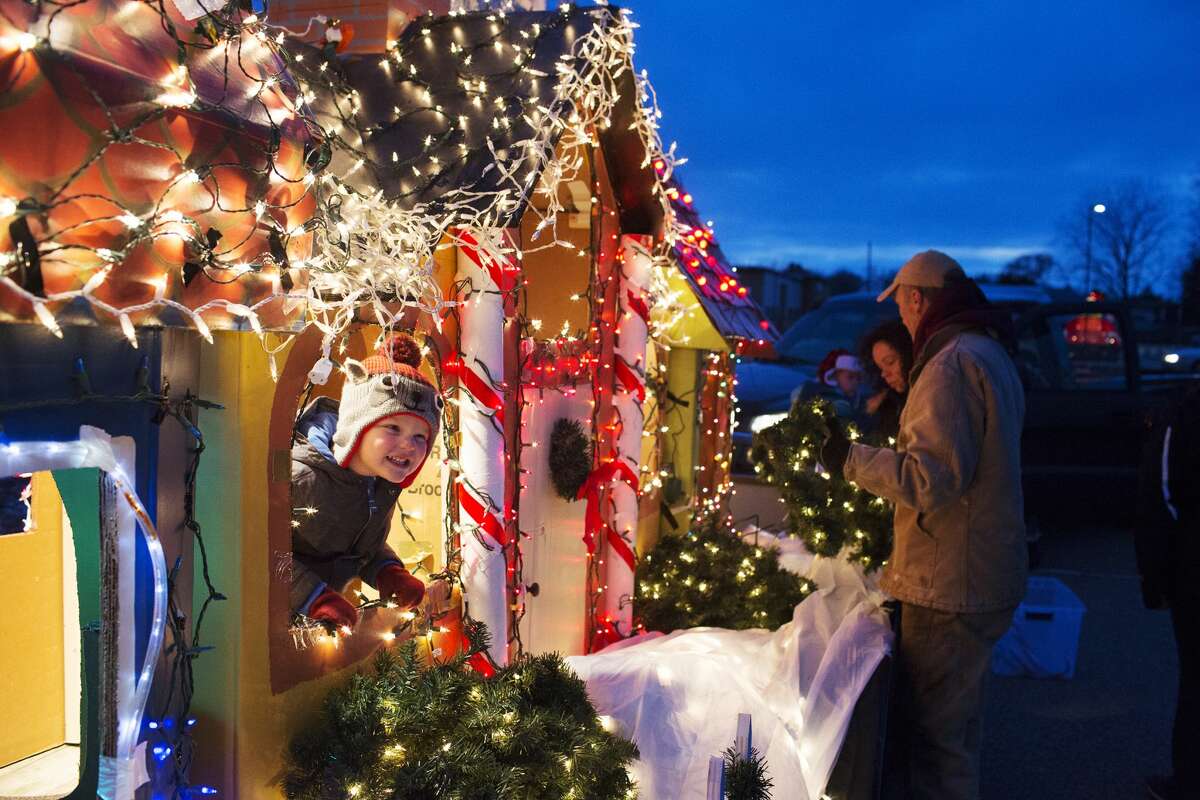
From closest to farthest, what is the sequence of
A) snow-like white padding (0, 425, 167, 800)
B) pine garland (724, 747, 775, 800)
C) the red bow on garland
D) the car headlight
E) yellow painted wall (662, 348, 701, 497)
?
snow-like white padding (0, 425, 167, 800), pine garland (724, 747, 775, 800), the red bow on garland, yellow painted wall (662, 348, 701, 497), the car headlight

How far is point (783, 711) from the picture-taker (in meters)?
4.45

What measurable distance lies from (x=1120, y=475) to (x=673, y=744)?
1043 cm

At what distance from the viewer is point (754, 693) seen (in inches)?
173

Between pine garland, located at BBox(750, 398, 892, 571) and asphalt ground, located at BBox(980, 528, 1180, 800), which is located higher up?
pine garland, located at BBox(750, 398, 892, 571)

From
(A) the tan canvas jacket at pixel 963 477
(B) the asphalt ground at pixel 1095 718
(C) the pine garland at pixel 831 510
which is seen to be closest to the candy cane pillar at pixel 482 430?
(A) the tan canvas jacket at pixel 963 477

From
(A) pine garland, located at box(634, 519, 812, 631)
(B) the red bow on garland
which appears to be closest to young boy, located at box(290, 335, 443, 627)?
(B) the red bow on garland

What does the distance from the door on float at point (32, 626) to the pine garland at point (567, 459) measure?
2.25 metres

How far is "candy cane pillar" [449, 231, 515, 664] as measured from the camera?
398cm

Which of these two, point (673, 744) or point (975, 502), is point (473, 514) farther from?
point (975, 502)

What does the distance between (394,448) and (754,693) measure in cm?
204

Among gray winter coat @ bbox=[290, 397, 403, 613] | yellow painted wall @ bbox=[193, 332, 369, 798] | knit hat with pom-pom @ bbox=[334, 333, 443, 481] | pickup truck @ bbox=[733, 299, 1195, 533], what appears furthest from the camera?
pickup truck @ bbox=[733, 299, 1195, 533]

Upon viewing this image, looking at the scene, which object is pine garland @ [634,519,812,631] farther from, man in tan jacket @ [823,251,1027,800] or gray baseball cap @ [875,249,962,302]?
gray baseball cap @ [875,249,962,302]

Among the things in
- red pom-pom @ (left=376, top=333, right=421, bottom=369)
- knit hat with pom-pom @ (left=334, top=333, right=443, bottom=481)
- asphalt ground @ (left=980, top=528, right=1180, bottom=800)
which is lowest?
asphalt ground @ (left=980, top=528, right=1180, bottom=800)

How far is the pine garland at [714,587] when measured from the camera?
5.93m
